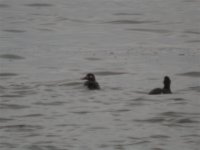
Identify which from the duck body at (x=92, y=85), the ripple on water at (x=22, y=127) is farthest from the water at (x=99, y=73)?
the duck body at (x=92, y=85)

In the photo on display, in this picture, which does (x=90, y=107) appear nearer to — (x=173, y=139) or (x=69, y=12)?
(x=173, y=139)

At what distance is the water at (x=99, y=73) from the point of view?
1548cm

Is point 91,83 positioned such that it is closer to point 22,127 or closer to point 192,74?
point 22,127

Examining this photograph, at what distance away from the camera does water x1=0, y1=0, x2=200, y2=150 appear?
15.5 metres

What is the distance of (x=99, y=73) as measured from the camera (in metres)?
20.7

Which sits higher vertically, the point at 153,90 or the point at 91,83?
the point at 91,83

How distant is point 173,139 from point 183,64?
6437 mm

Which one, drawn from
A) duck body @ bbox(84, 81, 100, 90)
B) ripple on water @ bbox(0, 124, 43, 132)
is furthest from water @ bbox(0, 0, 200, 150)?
duck body @ bbox(84, 81, 100, 90)

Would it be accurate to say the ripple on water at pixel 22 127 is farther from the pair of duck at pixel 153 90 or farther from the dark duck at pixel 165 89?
the dark duck at pixel 165 89

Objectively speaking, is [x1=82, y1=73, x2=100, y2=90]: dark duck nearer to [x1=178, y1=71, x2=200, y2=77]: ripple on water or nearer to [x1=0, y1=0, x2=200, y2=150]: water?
[x1=0, y1=0, x2=200, y2=150]: water

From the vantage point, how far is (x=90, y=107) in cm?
1730

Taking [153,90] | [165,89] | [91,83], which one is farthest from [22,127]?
[165,89]

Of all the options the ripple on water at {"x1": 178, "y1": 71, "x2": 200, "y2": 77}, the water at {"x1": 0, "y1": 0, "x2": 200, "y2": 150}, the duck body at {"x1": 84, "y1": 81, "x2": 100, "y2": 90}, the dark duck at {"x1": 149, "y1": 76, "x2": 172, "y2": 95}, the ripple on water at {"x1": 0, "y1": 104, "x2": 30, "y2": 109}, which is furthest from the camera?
the ripple on water at {"x1": 178, "y1": 71, "x2": 200, "y2": 77}

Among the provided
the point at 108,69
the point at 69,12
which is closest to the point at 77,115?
the point at 108,69
